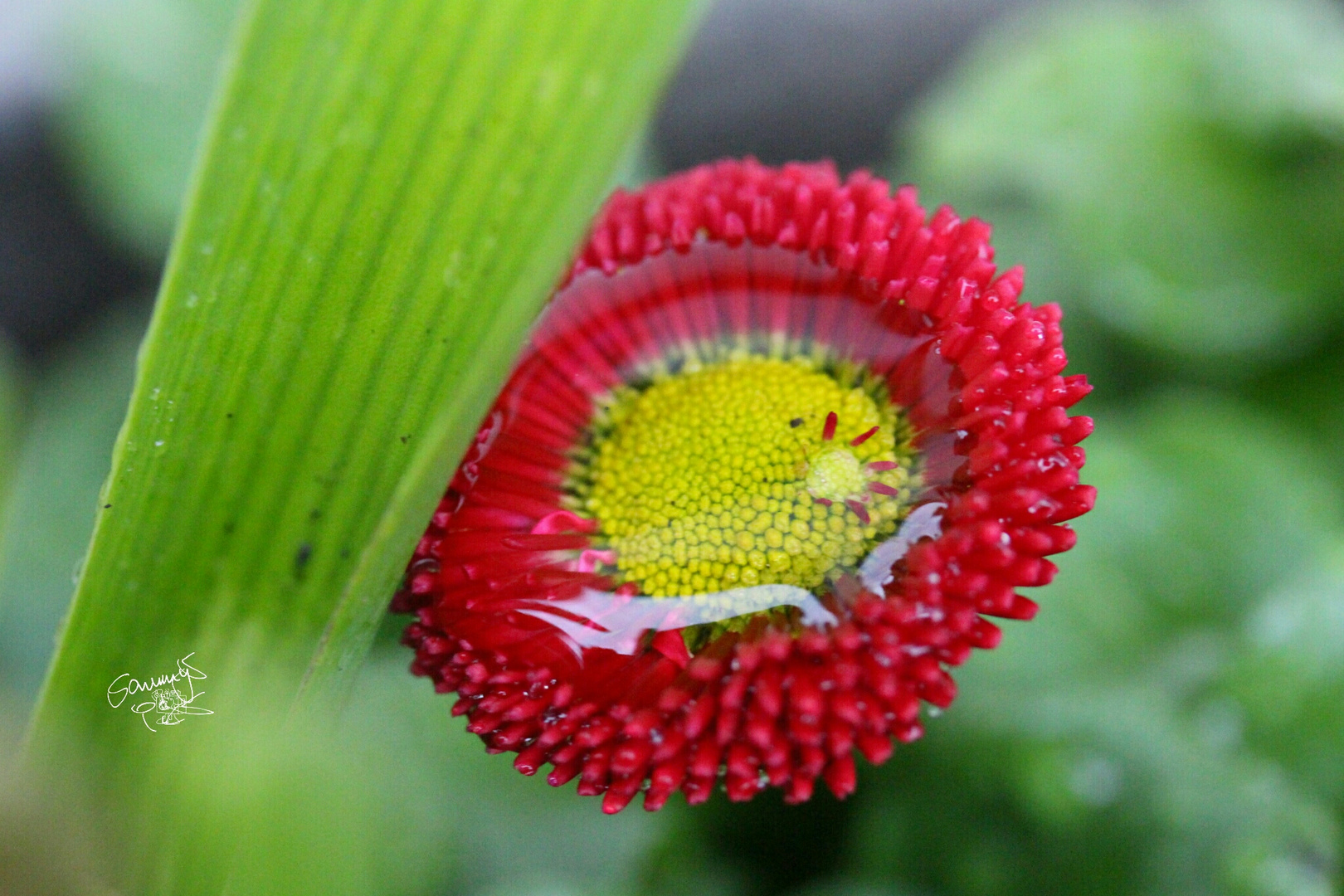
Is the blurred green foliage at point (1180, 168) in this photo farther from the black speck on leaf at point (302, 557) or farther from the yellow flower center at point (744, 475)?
the black speck on leaf at point (302, 557)

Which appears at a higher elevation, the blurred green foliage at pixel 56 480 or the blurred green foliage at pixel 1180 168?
the blurred green foliage at pixel 1180 168

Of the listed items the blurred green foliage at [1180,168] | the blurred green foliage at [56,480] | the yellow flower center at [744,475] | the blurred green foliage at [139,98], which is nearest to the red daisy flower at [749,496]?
the yellow flower center at [744,475]

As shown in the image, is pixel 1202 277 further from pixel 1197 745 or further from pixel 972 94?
pixel 1197 745

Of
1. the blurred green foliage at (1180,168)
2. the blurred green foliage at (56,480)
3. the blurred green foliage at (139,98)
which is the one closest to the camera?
the blurred green foliage at (56,480)

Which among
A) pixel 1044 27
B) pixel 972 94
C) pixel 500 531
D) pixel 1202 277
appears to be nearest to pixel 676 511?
pixel 500 531

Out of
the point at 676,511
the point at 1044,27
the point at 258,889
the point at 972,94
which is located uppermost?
the point at 1044,27

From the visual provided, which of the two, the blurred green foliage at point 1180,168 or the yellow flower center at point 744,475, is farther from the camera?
the blurred green foliage at point 1180,168
